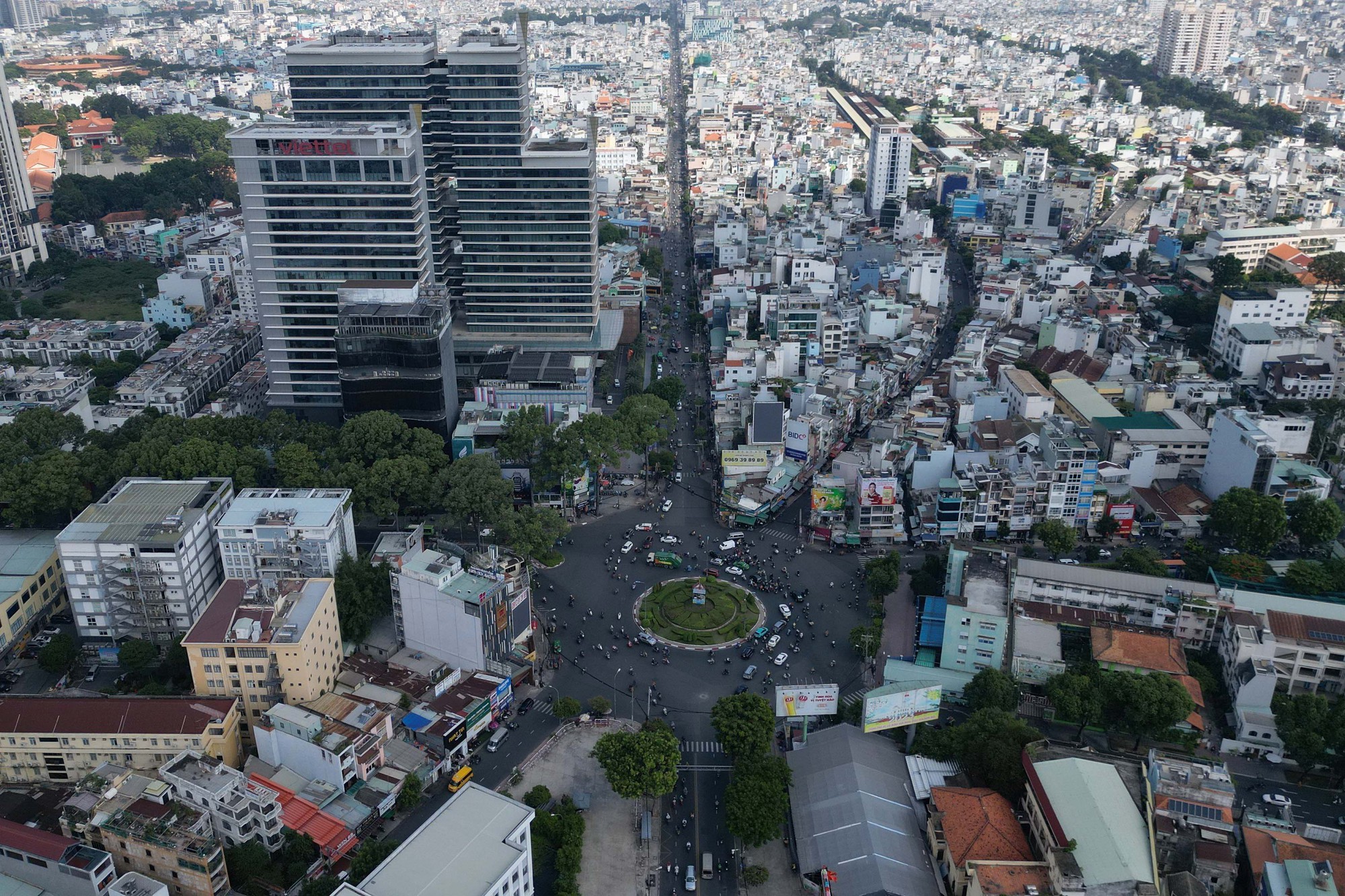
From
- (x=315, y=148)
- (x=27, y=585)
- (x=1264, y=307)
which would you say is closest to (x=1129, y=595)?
(x=1264, y=307)

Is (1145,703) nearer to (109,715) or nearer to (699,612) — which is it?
(699,612)

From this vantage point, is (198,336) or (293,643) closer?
(293,643)

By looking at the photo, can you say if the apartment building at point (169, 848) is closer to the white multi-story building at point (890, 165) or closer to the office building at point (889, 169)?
the office building at point (889, 169)

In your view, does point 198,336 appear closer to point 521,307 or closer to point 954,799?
point 521,307

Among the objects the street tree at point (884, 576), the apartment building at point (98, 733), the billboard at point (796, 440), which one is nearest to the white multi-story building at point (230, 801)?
the apartment building at point (98, 733)

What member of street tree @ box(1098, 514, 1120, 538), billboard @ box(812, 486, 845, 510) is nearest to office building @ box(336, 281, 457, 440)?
billboard @ box(812, 486, 845, 510)

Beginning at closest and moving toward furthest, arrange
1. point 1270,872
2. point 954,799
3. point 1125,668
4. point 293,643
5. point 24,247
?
point 1270,872, point 954,799, point 293,643, point 1125,668, point 24,247

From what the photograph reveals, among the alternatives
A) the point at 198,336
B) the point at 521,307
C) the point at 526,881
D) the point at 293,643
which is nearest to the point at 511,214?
the point at 521,307
